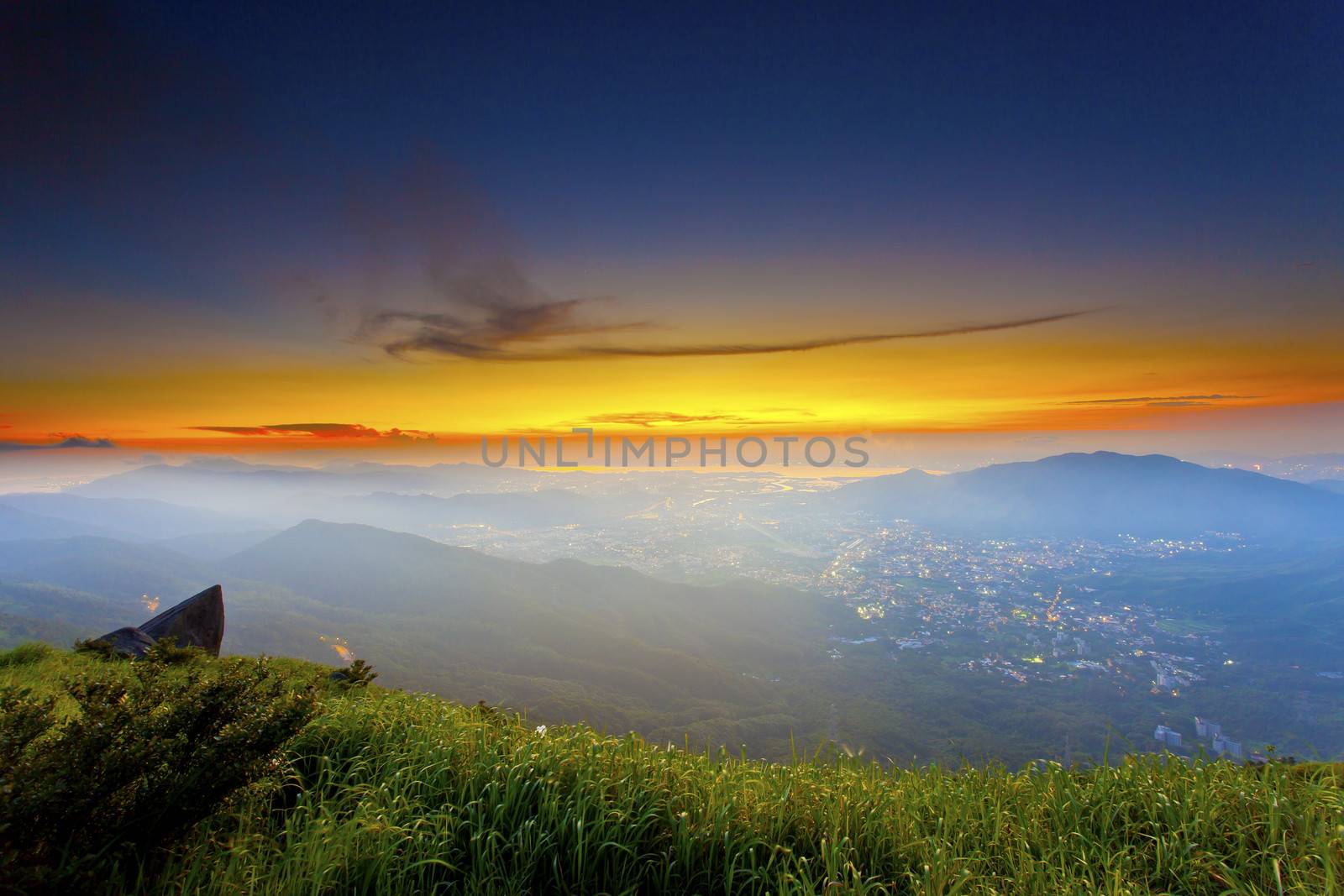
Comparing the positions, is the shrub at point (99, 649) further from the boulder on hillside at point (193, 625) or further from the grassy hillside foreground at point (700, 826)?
the grassy hillside foreground at point (700, 826)

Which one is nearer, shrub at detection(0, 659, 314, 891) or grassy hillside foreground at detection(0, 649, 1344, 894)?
shrub at detection(0, 659, 314, 891)

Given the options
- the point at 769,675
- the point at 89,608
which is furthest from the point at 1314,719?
the point at 89,608

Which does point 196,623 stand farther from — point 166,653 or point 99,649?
point 166,653

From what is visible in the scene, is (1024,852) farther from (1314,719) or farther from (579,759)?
(1314,719)

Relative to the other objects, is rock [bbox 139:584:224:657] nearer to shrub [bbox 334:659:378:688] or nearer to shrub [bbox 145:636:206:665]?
shrub [bbox 145:636:206:665]

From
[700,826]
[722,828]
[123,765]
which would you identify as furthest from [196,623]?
[722,828]

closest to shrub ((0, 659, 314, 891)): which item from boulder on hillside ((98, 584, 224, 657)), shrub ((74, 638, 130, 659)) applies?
shrub ((74, 638, 130, 659))

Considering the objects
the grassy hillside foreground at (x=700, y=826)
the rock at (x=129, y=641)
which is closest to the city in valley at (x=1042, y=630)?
the grassy hillside foreground at (x=700, y=826)
